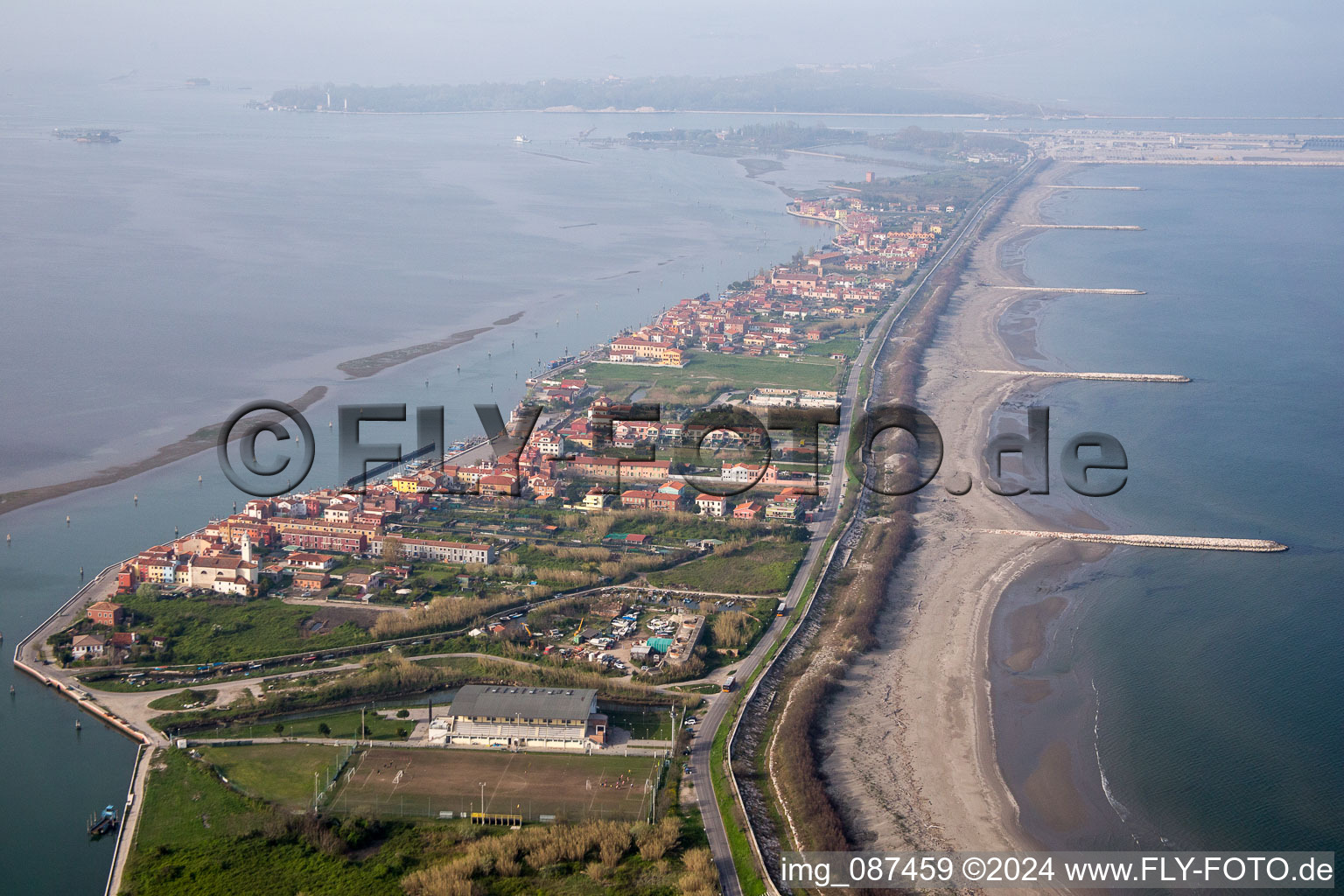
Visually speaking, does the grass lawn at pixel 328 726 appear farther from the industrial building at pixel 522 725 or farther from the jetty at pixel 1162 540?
the jetty at pixel 1162 540

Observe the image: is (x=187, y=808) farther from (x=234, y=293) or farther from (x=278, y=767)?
(x=234, y=293)

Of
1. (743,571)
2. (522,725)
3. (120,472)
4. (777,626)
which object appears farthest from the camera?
(120,472)

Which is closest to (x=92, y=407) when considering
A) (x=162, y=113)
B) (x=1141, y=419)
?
(x=1141, y=419)

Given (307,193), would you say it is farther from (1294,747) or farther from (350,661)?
(1294,747)

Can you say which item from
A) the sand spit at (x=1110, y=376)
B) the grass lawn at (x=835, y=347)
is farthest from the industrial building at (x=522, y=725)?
the grass lawn at (x=835, y=347)

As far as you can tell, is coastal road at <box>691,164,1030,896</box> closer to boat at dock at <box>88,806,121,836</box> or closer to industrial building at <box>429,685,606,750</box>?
industrial building at <box>429,685,606,750</box>

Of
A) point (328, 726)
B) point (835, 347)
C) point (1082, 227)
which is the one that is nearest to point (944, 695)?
point (328, 726)
